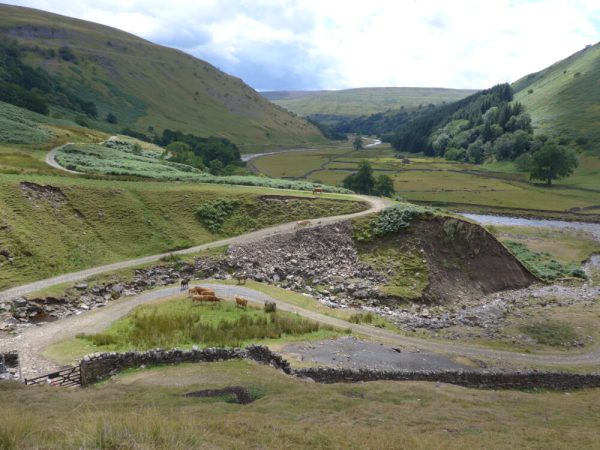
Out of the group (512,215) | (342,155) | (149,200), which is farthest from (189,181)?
(342,155)

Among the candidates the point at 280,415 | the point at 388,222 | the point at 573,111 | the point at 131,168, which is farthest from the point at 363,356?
the point at 573,111

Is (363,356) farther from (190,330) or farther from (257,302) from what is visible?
(190,330)

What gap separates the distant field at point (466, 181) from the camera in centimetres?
10425

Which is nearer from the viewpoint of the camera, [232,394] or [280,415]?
[280,415]

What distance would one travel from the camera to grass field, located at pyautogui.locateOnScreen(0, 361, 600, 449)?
9.62 m

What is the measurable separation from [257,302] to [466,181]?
108m

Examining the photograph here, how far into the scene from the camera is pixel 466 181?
12912 cm

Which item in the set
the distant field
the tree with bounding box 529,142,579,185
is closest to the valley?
the distant field

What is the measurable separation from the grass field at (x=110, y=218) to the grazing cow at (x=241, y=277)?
7111 millimetres

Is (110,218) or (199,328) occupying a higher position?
(110,218)

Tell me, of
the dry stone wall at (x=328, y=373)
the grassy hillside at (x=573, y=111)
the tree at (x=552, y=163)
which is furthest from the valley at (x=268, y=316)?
the grassy hillside at (x=573, y=111)

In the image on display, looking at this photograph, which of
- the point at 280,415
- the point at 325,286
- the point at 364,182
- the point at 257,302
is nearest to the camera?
the point at 280,415

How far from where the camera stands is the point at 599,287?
5034cm

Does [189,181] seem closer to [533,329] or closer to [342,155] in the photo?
[533,329]
